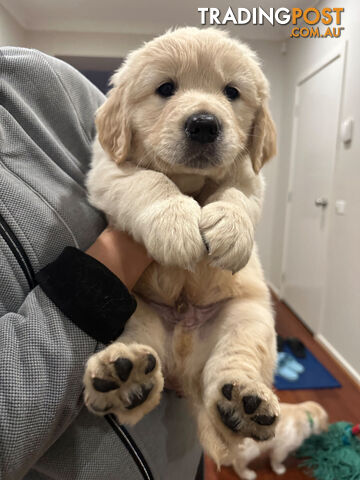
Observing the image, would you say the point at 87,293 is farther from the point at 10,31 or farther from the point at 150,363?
the point at 10,31

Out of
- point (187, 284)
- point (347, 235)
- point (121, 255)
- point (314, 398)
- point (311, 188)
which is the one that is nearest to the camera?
point (121, 255)

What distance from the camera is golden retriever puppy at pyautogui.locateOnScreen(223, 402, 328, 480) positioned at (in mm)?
2270

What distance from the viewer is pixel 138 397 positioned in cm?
83

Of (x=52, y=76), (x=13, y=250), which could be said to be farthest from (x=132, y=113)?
(x=13, y=250)

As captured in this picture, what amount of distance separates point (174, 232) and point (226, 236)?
0.43 feet

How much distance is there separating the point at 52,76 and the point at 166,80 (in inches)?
14.1

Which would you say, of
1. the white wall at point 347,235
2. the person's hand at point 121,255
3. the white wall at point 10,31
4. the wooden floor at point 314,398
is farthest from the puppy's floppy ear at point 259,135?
the white wall at point 10,31

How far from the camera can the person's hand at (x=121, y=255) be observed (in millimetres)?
983

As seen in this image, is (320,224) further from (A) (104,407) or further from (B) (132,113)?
(A) (104,407)

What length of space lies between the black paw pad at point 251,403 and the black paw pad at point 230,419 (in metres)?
0.03

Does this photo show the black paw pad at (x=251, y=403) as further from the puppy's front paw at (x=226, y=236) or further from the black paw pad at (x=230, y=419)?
the puppy's front paw at (x=226, y=236)

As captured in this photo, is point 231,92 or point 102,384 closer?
point 102,384

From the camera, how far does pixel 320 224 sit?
4.27 meters

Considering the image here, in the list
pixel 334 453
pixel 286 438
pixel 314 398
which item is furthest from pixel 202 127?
pixel 314 398
